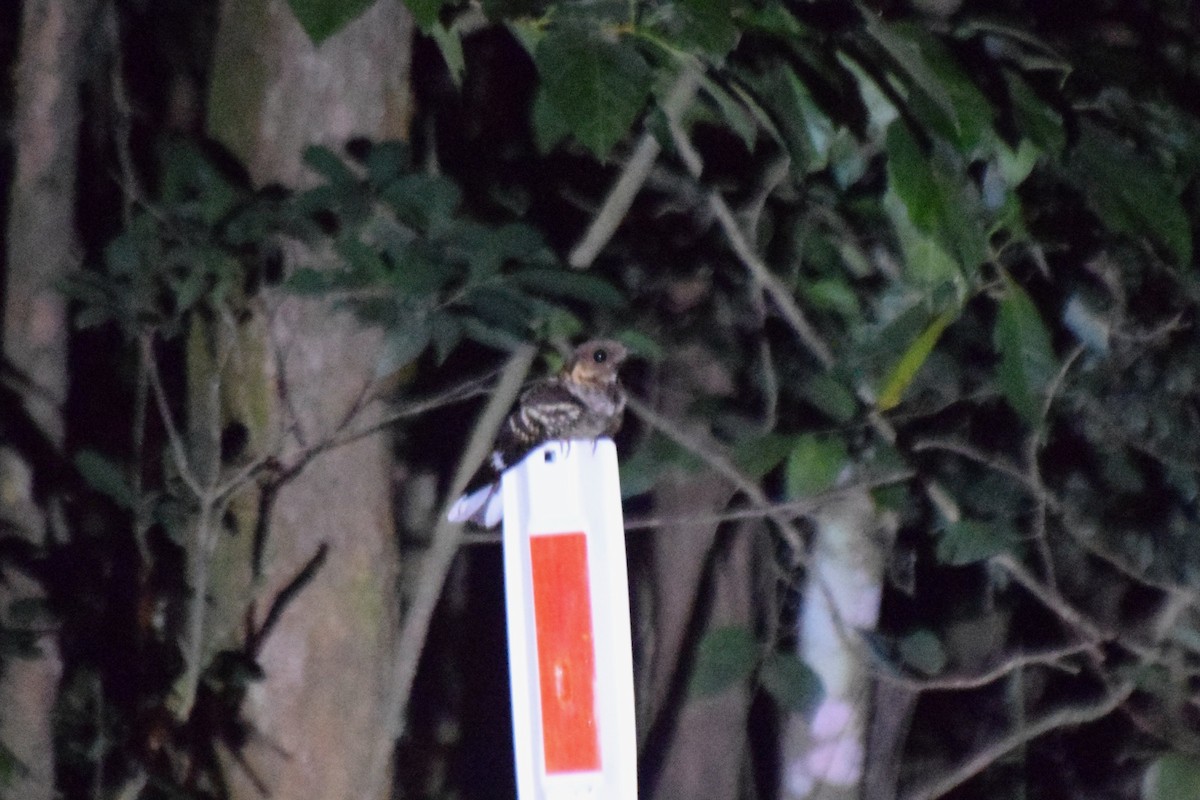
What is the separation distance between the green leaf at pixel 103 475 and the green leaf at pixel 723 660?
79cm

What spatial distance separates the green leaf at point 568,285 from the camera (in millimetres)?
1383

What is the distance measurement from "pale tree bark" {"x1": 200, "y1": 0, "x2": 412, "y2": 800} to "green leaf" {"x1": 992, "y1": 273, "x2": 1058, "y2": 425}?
2.32 feet

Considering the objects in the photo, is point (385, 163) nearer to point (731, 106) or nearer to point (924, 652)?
point (731, 106)

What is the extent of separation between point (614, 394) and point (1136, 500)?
5.31 feet

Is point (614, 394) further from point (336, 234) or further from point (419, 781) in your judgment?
point (419, 781)

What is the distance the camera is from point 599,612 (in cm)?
96

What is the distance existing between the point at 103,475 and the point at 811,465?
0.91 metres

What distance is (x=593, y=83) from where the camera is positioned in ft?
2.73

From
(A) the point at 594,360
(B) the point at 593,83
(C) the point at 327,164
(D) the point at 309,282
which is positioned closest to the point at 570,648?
(B) the point at 593,83

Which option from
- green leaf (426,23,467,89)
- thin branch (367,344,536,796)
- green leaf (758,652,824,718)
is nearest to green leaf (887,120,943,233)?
green leaf (426,23,467,89)

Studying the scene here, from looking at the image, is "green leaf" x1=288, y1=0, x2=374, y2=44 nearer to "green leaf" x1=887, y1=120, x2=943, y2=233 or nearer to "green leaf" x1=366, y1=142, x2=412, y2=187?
"green leaf" x1=887, y1=120, x2=943, y2=233

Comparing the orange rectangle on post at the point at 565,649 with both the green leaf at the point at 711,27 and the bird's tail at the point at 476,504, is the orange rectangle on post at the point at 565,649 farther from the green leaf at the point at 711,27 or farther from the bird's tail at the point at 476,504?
the green leaf at the point at 711,27

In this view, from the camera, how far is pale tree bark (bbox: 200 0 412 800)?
5.20 feet

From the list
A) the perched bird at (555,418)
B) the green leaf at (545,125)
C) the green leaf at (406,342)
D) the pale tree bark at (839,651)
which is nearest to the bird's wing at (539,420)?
the perched bird at (555,418)
